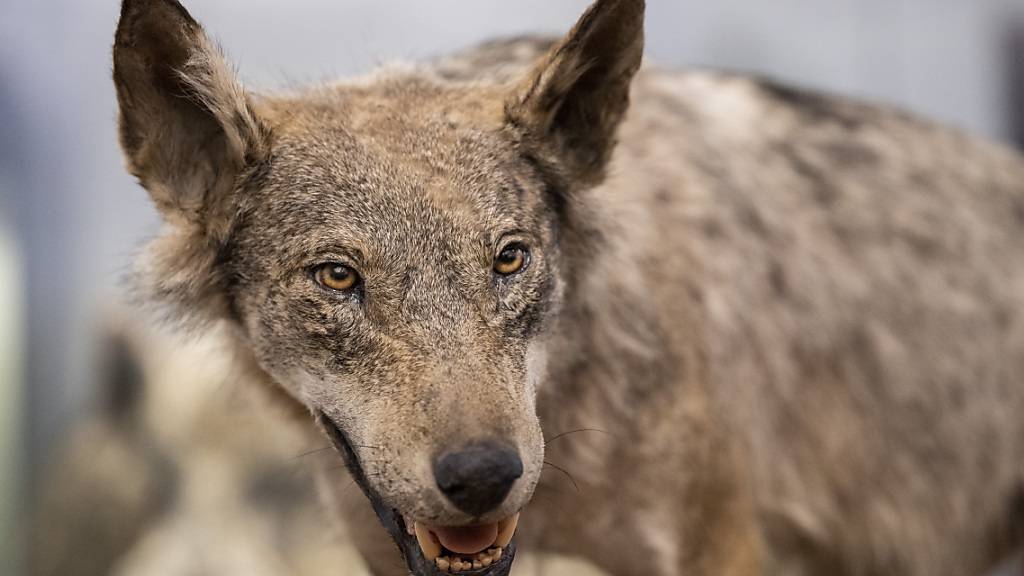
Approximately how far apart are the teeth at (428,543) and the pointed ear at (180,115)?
952 millimetres

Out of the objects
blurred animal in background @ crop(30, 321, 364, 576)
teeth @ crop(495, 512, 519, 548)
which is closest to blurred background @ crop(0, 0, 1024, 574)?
blurred animal in background @ crop(30, 321, 364, 576)

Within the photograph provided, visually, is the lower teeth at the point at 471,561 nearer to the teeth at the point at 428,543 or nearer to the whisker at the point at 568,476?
the teeth at the point at 428,543

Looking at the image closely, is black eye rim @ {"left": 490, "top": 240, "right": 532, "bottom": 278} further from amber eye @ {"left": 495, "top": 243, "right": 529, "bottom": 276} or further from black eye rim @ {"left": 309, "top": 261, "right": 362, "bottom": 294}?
black eye rim @ {"left": 309, "top": 261, "right": 362, "bottom": 294}

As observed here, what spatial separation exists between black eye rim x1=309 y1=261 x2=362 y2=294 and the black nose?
19.7 inches

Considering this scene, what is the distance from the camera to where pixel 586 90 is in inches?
118

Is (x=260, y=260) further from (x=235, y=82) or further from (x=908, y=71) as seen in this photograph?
(x=908, y=71)

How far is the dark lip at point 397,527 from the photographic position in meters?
2.42

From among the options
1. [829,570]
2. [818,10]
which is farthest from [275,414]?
[818,10]

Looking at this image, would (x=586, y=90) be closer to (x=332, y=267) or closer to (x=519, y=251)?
(x=519, y=251)

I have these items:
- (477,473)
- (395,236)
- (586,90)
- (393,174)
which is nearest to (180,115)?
(393,174)

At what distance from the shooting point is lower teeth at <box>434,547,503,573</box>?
2.39 metres

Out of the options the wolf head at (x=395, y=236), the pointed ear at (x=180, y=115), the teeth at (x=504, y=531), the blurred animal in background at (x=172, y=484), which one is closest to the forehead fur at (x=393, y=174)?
the wolf head at (x=395, y=236)

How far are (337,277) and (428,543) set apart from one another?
624mm

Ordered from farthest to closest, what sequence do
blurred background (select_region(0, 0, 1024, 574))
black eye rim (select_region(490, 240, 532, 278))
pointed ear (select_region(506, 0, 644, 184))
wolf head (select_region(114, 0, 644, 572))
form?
blurred background (select_region(0, 0, 1024, 574))
pointed ear (select_region(506, 0, 644, 184))
black eye rim (select_region(490, 240, 532, 278))
wolf head (select_region(114, 0, 644, 572))
